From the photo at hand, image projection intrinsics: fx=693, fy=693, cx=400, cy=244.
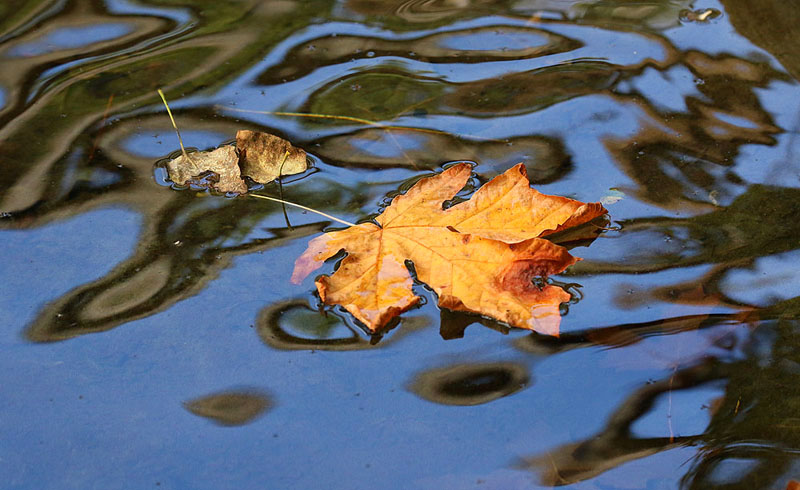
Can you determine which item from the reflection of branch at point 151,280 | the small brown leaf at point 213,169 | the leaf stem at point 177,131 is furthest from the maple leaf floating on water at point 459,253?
the leaf stem at point 177,131

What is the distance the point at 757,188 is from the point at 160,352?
1346mm

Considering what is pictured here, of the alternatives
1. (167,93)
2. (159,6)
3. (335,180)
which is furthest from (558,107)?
(159,6)

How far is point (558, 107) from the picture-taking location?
1.84 metres

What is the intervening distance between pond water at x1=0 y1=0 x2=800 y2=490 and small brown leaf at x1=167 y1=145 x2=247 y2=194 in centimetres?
4

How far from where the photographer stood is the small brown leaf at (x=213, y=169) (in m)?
1.63

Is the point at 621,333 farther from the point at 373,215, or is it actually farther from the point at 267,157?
the point at 267,157

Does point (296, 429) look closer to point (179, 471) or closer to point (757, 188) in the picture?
point (179, 471)

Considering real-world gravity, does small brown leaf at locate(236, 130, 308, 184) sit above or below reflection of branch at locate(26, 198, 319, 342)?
above

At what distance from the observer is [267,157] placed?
1.68m

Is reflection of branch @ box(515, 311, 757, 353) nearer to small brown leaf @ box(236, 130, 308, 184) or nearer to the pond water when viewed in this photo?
the pond water

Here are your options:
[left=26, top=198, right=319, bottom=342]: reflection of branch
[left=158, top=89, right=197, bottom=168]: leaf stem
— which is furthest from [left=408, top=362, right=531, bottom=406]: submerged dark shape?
[left=158, top=89, right=197, bottom=168]: leaf stem

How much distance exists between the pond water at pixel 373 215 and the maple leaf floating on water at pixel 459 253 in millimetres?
50

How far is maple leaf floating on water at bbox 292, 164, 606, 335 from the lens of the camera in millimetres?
1296

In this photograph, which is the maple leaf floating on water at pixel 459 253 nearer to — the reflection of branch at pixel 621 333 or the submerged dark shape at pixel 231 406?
the reflection of branch at pixel 621 333
